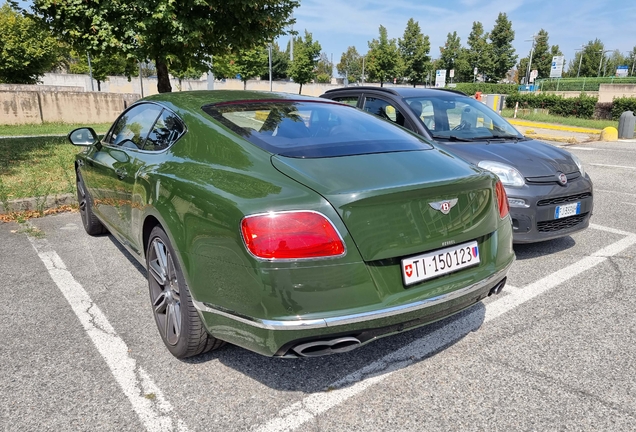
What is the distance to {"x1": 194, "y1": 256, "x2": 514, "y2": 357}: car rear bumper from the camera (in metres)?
1.96

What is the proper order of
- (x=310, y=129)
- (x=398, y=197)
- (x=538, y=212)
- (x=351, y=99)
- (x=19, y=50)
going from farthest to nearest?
(x=19, y=50) < (x=351, y=99) < (x=538, y=212) < (x=310, y=129) < (x=398, y=197)

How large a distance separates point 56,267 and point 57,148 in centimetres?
709

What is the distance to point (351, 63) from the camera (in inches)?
4176

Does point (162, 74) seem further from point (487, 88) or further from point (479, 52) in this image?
point (479, 52)

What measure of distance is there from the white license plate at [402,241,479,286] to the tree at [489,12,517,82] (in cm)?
7003

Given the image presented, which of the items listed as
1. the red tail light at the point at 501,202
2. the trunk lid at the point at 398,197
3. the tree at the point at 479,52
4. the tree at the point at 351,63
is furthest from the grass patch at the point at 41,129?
the tree at the point at 351,63

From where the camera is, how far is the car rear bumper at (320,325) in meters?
1.96

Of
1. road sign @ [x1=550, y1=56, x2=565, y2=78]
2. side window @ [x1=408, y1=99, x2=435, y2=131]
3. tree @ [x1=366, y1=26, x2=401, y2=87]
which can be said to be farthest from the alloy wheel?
tree @ [x1=366, y1=26, x2=401, y2=87]

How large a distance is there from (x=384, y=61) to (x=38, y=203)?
53.6 metres

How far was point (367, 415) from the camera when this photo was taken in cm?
217

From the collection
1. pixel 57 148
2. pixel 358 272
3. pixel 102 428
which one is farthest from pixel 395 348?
pixel 57 148

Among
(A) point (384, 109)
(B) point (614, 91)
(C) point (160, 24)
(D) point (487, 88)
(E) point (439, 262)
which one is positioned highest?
(C) point (160, 24)

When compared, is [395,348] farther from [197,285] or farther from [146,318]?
[146,318]

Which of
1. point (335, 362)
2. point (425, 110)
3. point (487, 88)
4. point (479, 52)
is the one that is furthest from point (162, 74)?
point (479, 52)
